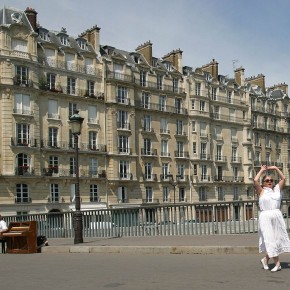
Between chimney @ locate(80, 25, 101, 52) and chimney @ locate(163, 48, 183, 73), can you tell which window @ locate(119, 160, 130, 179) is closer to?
chimney @ locate(80, 25, 101, 52)

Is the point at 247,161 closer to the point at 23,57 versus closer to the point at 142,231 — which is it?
the point at 23,57

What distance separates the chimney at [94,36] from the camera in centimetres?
5700

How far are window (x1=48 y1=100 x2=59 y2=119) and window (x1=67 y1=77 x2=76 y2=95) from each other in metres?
2.23

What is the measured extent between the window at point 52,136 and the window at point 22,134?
2660mm

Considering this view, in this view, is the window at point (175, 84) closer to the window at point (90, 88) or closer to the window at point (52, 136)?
the window at point (90, 88)

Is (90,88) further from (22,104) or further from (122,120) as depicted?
(22,104)

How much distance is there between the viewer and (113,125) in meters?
55.0

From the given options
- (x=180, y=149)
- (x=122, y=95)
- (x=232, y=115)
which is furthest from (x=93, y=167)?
(x=232, y=115)

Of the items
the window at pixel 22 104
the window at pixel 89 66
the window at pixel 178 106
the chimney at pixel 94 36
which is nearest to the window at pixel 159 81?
the window at pixel 178 106

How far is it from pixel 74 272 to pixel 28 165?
39036 mm

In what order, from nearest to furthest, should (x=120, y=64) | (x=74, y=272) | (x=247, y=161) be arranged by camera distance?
(x=74, y=272) < (x=120, y=64) < (x=247, y=161)

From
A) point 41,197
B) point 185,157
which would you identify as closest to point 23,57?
point 41,197

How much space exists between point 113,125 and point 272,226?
4650cm

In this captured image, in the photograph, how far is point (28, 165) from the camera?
4759 cm
